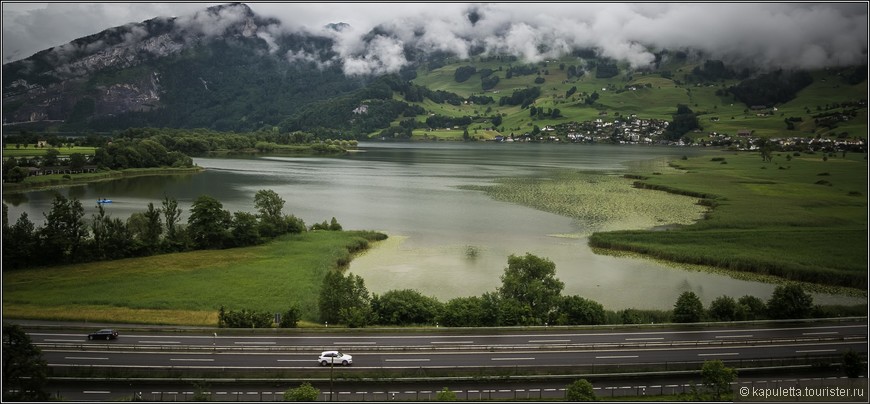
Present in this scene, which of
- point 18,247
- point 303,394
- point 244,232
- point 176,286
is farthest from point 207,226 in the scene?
point 303,394

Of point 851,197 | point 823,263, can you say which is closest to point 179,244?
point 823,263

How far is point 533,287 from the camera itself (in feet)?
129

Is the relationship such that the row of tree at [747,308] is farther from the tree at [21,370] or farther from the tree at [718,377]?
the tree at [21,370]

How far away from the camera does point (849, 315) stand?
4078cm

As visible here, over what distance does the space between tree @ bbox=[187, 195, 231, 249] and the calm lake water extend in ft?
45.2

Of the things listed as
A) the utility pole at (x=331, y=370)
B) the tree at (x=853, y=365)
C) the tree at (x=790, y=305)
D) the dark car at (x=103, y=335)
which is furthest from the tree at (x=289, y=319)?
the tree at (x=790, y=305)

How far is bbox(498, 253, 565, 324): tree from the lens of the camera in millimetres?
38844

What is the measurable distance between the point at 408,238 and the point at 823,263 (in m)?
39.6

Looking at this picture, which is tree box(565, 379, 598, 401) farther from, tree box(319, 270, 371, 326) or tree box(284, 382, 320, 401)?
tree box(319, 270, 371, 326)

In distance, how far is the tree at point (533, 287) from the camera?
127 feet

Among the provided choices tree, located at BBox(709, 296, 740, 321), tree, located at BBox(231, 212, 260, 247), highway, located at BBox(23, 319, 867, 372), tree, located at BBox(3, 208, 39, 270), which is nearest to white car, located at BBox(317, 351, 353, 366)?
highway, located at BBox(23, 319, 867, 372)

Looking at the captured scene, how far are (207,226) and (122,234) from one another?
764 cm

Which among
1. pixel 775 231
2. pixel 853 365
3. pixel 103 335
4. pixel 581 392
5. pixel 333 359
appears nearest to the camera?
pixel 581 392

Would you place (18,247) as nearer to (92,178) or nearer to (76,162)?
(92,178)
